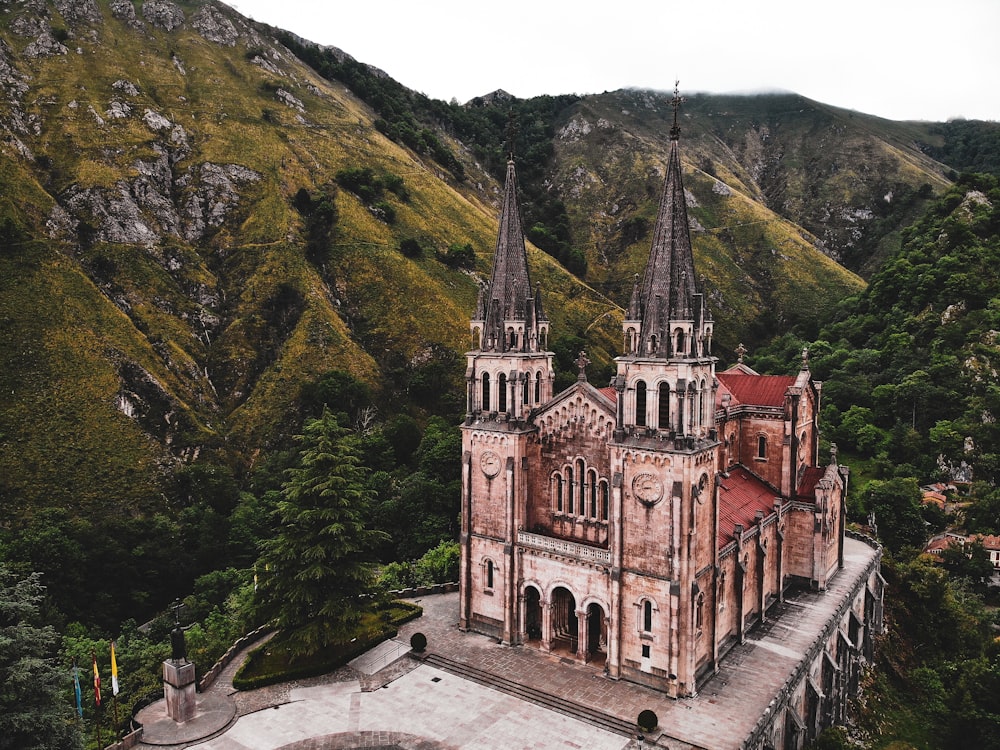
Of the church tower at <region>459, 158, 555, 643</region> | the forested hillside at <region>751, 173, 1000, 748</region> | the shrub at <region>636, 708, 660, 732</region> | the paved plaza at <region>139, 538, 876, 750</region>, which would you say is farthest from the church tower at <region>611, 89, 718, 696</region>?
the forested hillside at <region>751, 173, 1000, 748</region>

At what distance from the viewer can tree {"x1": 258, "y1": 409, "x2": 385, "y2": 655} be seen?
3566 centimetres

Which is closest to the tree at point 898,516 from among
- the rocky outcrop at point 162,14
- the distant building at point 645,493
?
the distant building at point 645,493

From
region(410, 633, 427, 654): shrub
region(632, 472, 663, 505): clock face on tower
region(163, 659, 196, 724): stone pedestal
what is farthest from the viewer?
region(410, 633, 427, 654): shrub

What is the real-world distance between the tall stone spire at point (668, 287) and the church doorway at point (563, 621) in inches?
603

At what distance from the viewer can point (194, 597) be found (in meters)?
52.8

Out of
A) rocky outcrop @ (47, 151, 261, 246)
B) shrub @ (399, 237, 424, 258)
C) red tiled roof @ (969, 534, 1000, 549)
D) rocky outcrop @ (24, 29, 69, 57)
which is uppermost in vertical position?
rocky outcrop @ (24, 29, 69, 57)

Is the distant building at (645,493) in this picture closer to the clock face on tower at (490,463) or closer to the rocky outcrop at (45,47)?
the clock face on tower at (490,463)

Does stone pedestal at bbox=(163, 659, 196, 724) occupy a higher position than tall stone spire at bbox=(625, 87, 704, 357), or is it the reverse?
tall stone spire at bbox=(625, 87, 704, 357)

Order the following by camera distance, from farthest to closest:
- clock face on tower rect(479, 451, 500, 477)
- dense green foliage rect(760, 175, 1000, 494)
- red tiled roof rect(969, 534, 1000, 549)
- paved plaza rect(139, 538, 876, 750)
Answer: dense green foliage rect(760, 175, 1000, 494) < red tiled roof rect(969, 534, 1000, 549) < clock face on tower rect(479, 451, 500, 477) < paved plaza rect(139, 538, 876, 750)

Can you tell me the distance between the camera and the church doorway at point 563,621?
37.2 m

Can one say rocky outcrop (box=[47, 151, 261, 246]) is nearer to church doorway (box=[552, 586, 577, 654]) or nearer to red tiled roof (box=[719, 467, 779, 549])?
church doorway (box=[552, 586, 577, 654])

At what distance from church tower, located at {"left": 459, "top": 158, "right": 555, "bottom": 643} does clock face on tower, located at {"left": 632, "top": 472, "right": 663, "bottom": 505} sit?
7482 mm

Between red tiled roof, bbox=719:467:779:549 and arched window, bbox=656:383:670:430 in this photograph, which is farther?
red tiled roof, bbox=719:467:779:549

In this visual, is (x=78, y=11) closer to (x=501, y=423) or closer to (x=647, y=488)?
(x=501, y=423)
